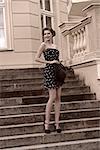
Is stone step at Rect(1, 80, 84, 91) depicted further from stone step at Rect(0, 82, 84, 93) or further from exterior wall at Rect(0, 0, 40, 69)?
exterior wall at Rect(0, 0, 40, 69)

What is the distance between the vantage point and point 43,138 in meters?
6.62

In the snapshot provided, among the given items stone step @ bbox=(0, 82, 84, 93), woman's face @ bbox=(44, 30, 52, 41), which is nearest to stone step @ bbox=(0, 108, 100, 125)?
stone step @ bbox=(0, 82, 84, 93)

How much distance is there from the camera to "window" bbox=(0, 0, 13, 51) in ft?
39.2

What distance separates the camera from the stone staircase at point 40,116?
257 inches

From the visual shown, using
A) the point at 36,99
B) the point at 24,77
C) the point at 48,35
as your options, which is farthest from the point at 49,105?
the point at 24,77

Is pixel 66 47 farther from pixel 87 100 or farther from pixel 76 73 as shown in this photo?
pixel 87 100

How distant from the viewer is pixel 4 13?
1205 cm

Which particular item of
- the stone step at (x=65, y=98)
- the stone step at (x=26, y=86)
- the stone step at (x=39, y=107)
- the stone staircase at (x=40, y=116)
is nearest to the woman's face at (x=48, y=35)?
the stone staircase at (x=40, y=116)

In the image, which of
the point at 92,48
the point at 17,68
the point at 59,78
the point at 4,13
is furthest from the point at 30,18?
the point at 59,78

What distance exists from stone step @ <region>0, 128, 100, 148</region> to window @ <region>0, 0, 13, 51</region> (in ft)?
18.2

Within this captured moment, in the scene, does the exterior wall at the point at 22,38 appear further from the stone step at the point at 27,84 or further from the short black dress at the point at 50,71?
the short black dress at the point at 50,71

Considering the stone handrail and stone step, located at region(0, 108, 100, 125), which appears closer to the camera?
stone step, located at region(0, 108, 100, 125)

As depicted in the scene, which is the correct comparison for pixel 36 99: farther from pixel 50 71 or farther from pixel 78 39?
pixel 78 39

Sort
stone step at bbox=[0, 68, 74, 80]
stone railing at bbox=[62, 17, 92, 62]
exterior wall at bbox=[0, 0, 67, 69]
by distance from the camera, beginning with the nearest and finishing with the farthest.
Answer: stone railing at bbox=[62, 17, 92, 62]
stone step at bbox=[0, 68, 74, 80]
exterior wall at bbox=[0, 0, 67, 69]
